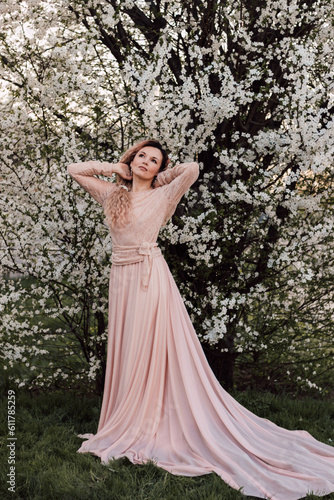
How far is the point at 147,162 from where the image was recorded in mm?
3277

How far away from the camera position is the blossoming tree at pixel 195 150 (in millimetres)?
3791

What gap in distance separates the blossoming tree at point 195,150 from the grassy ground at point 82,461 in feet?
1.12

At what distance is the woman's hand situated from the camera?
3316mm

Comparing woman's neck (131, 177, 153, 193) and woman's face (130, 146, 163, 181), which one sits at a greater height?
woman's face (130, 146, 163, 181)

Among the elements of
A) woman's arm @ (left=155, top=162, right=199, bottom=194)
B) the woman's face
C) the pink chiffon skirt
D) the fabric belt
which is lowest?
the pink chiffon skirt

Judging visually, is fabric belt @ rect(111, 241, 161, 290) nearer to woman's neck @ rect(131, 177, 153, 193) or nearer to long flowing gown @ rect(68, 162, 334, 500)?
long flowing gown @ rect(68, 162, 334, 500)

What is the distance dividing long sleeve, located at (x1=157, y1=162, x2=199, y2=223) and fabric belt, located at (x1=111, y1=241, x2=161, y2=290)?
268mm

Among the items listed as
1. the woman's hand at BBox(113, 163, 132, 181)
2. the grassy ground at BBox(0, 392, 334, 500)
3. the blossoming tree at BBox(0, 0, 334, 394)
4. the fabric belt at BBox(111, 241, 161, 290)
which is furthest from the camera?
the blossoming tree at BBox(0, 0, 334, 394)

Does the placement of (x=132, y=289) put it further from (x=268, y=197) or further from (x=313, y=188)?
(x=313, y=188)

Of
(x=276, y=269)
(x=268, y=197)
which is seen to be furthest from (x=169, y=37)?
(x=276, y=269)

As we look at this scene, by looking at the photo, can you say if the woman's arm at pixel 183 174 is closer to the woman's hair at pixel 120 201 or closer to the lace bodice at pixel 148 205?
the lace bodice at pixel 148 205

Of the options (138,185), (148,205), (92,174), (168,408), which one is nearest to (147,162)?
(138,185)

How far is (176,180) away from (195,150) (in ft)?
3.03

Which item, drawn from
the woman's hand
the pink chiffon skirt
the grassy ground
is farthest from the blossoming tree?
the pink chiffon skirt
